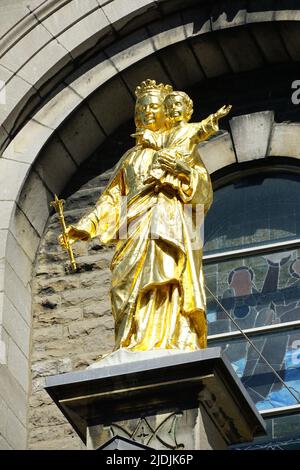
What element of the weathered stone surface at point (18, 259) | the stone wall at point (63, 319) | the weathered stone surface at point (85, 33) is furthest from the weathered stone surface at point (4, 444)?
the weathered stone surface at point (85, 33)

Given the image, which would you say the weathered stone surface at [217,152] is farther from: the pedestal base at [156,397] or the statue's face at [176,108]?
the pedestal base at [156,397]

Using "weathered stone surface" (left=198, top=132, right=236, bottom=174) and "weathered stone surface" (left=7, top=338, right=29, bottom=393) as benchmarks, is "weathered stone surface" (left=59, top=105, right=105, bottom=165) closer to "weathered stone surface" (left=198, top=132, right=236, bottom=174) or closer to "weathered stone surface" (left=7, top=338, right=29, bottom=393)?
"weathered stone surface" (left=198, top=132, right=236, bottom=174)

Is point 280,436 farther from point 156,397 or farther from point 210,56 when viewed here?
point 210,56

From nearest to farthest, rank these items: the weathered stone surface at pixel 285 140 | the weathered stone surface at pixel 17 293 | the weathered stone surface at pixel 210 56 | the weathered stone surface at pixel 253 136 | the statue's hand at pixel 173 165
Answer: the statue's hand at pixel 173 165 → the weathered stone surface at pixel 17 293 → the weathered stone surface at pixel 285 140 → the weathered stone surface at pixel 253 136 → the weathered stone surface at pixel 210 56

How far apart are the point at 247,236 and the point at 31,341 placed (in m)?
1.61

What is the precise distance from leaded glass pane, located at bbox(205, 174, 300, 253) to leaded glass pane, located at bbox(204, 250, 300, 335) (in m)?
0.14

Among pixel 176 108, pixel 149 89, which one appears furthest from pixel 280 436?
pixel 149 89

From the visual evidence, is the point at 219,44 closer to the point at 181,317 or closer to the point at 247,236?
the point at 247,236

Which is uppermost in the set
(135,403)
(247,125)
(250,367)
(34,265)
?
(247,125)

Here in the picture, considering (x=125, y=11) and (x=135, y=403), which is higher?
(x=125, y=11)

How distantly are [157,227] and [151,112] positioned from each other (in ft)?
3.13

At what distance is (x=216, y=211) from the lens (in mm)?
13125

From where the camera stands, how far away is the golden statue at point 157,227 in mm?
10547

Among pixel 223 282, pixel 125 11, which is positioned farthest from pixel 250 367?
pixel 125 11
